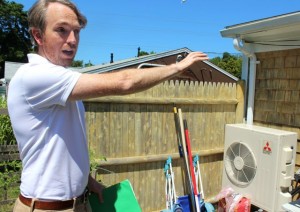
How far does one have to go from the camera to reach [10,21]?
39.9 metres

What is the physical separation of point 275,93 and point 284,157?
1.04m

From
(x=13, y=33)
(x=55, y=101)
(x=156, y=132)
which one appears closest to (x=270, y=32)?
(x=156, y=132)

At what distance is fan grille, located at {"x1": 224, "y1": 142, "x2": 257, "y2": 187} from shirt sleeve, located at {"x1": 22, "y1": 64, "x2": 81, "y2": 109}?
3.12 metres

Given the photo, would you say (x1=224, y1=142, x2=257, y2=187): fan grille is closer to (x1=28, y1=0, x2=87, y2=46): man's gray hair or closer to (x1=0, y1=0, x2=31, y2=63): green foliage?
(x1=28, y1=0, x2=87, y2=46): man's gray hair

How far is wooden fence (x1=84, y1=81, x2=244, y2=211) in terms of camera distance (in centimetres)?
369

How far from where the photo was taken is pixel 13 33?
39.2m

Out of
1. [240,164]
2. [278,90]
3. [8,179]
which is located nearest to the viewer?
[8,179]

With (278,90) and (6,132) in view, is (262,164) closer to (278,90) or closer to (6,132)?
(278,90)

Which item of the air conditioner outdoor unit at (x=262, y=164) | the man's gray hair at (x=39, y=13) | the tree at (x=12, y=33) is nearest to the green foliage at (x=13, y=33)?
the tree at (x=12, y=33)

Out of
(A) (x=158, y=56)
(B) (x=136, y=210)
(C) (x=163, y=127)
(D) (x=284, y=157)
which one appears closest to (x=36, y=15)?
(B) (x=136, y=210)

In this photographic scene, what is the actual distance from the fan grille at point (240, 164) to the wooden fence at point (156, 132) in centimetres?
38

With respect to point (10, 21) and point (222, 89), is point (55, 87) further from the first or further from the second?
point (10, 21)

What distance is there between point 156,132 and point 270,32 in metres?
2.01

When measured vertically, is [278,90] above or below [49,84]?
above
